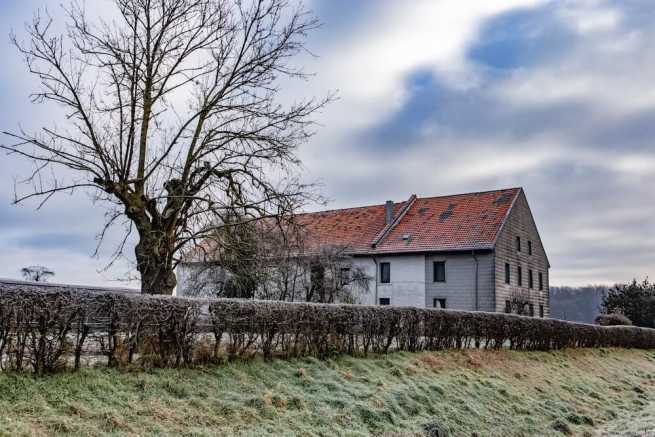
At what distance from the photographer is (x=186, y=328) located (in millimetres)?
9102

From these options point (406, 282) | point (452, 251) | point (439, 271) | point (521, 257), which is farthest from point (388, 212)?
point (521, 257)

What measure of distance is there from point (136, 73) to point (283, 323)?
7.24m

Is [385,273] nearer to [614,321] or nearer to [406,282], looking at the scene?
[406,282]

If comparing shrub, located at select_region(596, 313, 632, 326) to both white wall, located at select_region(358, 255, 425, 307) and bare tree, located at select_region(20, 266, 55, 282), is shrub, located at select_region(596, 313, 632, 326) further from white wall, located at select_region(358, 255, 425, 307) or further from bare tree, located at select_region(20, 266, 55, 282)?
bare tree, located at select_region(20, 266, 55, 282)

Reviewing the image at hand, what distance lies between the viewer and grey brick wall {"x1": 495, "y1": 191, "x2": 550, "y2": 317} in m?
33.2

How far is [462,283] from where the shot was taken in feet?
110

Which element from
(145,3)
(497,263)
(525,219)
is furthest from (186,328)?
(525,219)

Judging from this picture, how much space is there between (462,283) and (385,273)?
5.10 m

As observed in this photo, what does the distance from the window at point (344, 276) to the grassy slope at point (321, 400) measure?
15550mm

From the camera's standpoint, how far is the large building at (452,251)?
33094 mm

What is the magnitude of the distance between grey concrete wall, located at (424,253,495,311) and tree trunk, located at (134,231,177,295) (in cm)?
2253

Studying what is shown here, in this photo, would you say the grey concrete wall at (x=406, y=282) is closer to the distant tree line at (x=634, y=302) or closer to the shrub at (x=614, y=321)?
the shrub at (x=614, y=321)

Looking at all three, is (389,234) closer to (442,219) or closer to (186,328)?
(442,219)

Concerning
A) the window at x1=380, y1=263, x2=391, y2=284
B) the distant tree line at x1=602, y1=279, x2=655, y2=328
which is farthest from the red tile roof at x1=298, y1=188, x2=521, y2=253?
the distant tree line at x1=602, y1=279, x2=655, y2=328
